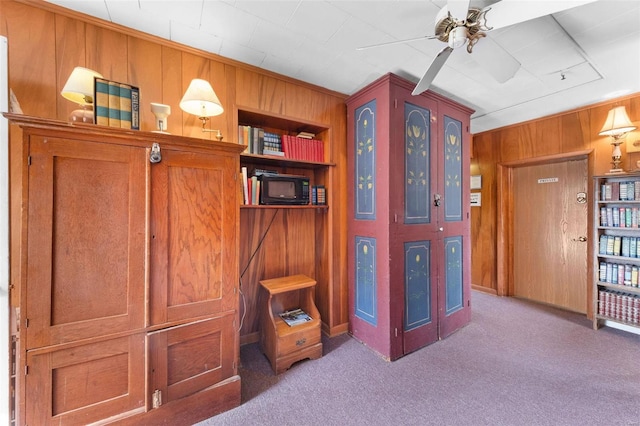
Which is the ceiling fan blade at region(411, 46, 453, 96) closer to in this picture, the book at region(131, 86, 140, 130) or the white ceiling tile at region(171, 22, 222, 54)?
the white ceiling tile at region(171, 22, 222, 54)

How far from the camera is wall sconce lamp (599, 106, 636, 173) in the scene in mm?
2607

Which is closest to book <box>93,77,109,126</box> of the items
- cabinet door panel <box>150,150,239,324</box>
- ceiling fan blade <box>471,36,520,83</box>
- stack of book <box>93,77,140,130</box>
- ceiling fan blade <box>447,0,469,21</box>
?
stack of book <box>93,77,140,130</box>

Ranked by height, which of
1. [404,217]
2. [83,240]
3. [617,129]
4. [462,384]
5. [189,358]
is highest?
[617,129]

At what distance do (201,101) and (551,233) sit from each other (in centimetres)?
453

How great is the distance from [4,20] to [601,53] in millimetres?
4194

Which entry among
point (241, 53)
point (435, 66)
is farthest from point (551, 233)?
point (241, 53)

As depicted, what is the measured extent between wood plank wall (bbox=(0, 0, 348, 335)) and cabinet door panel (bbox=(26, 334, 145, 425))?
3.73ft

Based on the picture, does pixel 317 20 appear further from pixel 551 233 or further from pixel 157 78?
pixel 551 233

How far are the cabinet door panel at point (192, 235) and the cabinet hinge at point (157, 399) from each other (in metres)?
0.40

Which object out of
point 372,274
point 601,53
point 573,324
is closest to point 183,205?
point 372,274

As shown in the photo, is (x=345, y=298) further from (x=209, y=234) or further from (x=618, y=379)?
(x=618, y=379)

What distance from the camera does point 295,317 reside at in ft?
7.68

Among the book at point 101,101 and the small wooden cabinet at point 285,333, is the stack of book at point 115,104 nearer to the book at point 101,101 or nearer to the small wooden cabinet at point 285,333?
the book at point 101,101

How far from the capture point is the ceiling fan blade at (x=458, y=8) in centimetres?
122
